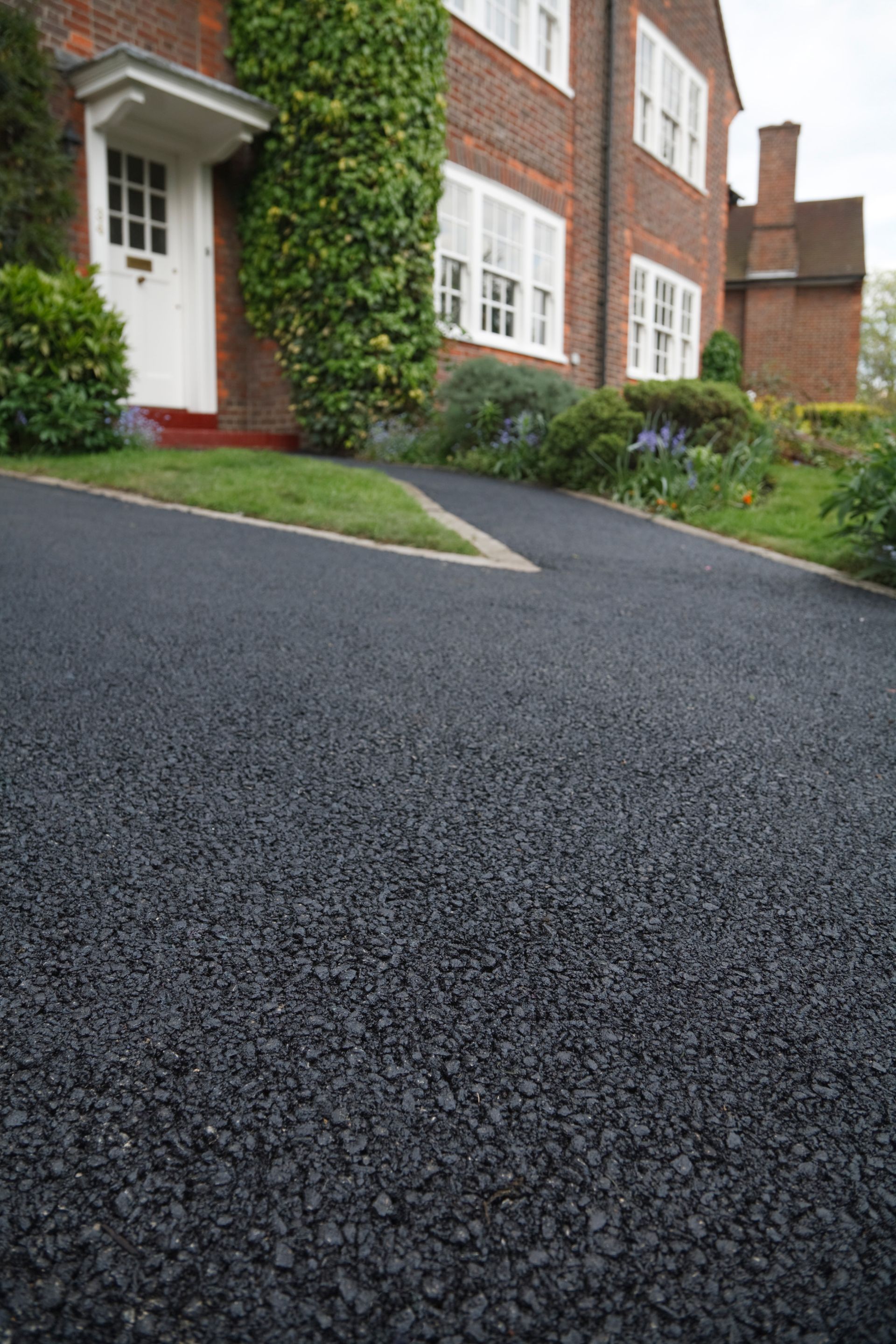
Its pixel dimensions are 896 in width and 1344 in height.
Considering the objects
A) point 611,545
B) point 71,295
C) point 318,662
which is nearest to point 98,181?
point 71,295

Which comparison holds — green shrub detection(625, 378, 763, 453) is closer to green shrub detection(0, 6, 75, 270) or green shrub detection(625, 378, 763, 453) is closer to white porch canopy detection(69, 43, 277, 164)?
white porch canopy detection(69, 43, 277, 164)

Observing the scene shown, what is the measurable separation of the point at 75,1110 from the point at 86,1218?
0.17 m

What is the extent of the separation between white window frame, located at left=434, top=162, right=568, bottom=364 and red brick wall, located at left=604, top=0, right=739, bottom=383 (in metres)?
1.27

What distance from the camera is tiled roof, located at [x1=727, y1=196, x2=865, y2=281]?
24281 mm

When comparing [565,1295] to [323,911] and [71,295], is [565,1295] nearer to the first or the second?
[323,911]

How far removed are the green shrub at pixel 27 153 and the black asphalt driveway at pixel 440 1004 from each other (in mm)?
6108

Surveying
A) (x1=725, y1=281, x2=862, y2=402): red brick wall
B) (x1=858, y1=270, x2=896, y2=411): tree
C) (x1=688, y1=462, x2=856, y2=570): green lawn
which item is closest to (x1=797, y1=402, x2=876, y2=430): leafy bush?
(x1=688, y1=462, x2=856, y2=570): green lawn

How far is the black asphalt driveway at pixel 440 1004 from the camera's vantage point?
0.94 m

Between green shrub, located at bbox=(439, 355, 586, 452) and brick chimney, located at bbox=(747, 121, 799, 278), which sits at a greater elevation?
brick chimney, located at bbox=(747, 121, 799, 278)

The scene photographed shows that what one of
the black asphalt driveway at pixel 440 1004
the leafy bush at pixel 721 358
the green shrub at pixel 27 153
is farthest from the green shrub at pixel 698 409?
the leafy bush at pixel 721 358

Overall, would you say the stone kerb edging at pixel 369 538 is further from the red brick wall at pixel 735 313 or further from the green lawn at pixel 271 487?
the red brick wall at pixel 735 313

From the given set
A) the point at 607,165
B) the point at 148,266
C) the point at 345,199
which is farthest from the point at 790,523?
the point at 607,165

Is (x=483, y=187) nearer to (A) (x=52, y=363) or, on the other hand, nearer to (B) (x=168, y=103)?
(B) (x=168, y=103)

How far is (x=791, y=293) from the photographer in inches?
954
